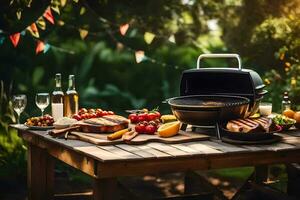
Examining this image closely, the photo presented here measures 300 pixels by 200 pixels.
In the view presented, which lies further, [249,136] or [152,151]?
[249,136]

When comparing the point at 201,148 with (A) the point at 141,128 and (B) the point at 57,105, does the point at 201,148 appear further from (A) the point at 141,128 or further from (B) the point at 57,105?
(B) the point at 57,105

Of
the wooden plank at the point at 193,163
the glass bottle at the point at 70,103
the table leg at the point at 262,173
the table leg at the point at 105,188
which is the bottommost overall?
the table leg at the point at 262,173

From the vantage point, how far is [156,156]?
4.31m

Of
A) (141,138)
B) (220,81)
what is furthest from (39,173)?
(220,81)

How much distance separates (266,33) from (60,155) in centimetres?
468

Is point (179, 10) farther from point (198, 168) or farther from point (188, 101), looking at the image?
point (198, 168)

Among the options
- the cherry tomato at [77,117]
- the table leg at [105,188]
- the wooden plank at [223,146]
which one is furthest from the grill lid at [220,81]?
the table leg at [105,188]

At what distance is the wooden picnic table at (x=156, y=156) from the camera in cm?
426

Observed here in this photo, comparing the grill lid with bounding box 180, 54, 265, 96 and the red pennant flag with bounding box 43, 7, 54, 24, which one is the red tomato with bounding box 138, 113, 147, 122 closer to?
the grill lid with bounding box 180, 54, 265, 96

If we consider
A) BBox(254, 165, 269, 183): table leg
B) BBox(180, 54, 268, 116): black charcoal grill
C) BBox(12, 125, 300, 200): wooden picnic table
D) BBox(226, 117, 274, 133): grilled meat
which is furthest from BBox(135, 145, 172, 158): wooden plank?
BBox(254, 165, 269, 183): table leg

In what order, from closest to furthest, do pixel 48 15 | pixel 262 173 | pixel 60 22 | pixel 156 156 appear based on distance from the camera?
pixel 156 156 → pixel 262 173 → pixel 48 15 → pixel 60 22

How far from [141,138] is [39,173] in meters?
1.38

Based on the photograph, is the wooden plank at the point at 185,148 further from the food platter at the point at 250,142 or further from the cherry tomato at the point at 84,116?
the cherry tomato at the point at 84,116

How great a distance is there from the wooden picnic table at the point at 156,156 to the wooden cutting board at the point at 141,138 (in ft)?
0.15
